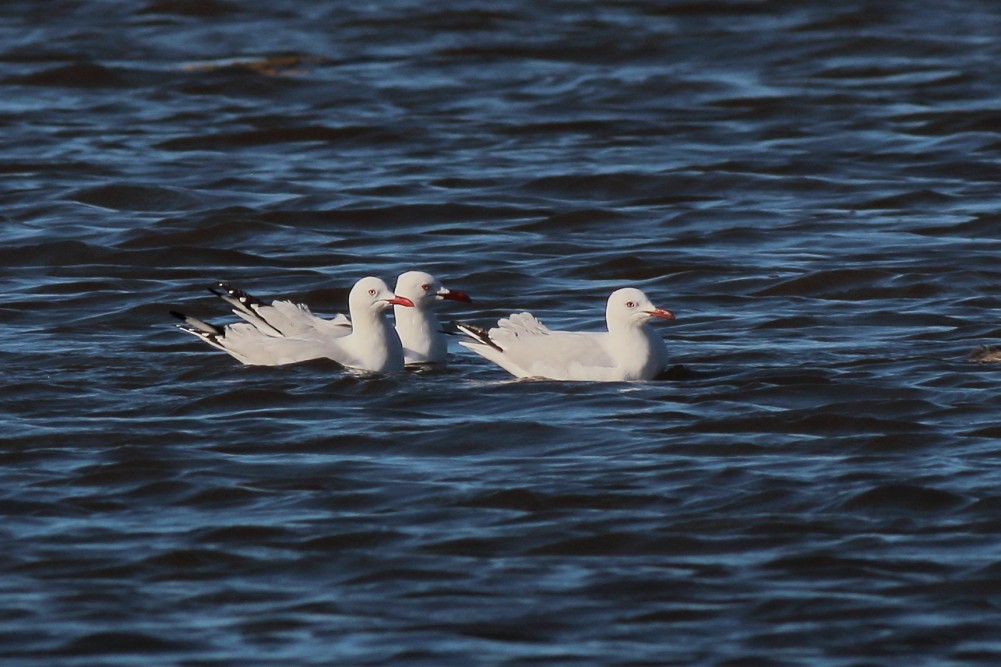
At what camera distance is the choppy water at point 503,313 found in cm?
862

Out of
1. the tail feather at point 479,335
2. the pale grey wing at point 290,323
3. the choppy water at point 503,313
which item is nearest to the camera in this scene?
the choppy water at point 503,313

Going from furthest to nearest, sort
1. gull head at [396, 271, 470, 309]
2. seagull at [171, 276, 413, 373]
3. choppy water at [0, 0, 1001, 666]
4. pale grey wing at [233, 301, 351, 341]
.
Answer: gull head at [396, 271, 470, 309], pale grey wing at [233, 301, 351, 341], seagull at [171, 276, 413, 373], choppy water at [0, 0, 1001, 666]

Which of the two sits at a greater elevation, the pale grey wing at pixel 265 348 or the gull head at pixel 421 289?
the gull head at pixel 421 289

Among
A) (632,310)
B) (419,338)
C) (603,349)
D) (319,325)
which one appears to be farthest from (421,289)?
(632,310)

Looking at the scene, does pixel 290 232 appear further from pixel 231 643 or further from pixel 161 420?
pixel 231 643

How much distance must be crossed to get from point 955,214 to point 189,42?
12331mm

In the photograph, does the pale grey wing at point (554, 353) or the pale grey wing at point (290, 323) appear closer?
the pale grey wing at point (554, 353)

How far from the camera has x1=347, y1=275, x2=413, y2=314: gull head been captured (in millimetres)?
12820

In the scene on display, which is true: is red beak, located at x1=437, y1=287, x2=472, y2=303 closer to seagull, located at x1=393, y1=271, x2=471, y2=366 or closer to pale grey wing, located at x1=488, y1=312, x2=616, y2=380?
seagull, located at x1=393, y1=271, x2=471, y2=366

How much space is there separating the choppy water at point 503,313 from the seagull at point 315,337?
0.49 feet

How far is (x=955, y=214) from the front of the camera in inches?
708

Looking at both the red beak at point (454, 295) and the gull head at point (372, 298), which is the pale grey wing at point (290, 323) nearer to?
the gull head at point (372, 298)

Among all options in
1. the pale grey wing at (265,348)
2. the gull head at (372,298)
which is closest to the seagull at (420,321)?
the gull head at (372,298)

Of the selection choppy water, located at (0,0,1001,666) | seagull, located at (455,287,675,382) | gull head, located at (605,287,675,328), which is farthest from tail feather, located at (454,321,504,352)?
gull head, located at (605,287,675,328)
